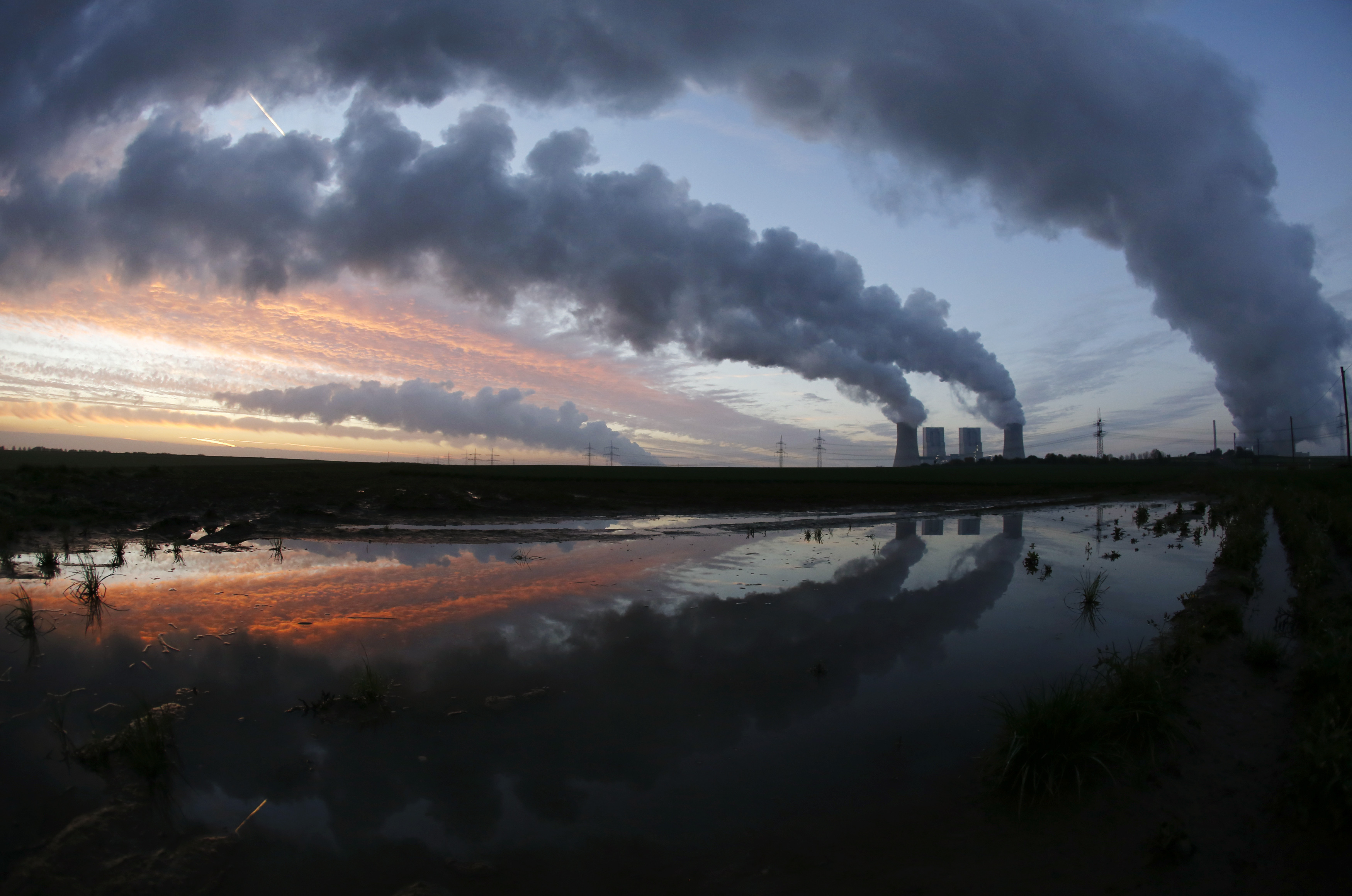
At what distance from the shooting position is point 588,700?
23.3ft

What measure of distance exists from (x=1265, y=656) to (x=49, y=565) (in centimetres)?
2004

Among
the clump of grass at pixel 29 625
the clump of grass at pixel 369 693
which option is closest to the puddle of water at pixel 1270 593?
the clump of grass at pixel 369 693

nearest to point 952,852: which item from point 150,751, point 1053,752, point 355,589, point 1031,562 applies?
point 1053,752

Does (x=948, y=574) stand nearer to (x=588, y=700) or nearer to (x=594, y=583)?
(x=594, y=583)

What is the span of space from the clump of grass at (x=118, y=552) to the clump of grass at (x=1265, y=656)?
63.3 feet

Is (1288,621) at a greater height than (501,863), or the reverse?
(1288,621)

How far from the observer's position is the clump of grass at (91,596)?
9.87 m

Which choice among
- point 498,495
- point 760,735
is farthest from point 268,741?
point 498,495

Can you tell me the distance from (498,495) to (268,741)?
2887 cm

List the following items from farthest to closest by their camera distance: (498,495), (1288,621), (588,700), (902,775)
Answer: (498,495) < (1288,621) < (588,700) < (902,775)

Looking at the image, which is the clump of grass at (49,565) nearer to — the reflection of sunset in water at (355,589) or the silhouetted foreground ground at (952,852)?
the reflection of sunset in water at (355,589)

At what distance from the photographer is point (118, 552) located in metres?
14.8

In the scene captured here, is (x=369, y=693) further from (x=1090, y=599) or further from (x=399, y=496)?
(x=399, y=496)

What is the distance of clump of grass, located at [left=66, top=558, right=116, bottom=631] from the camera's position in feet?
32.4
